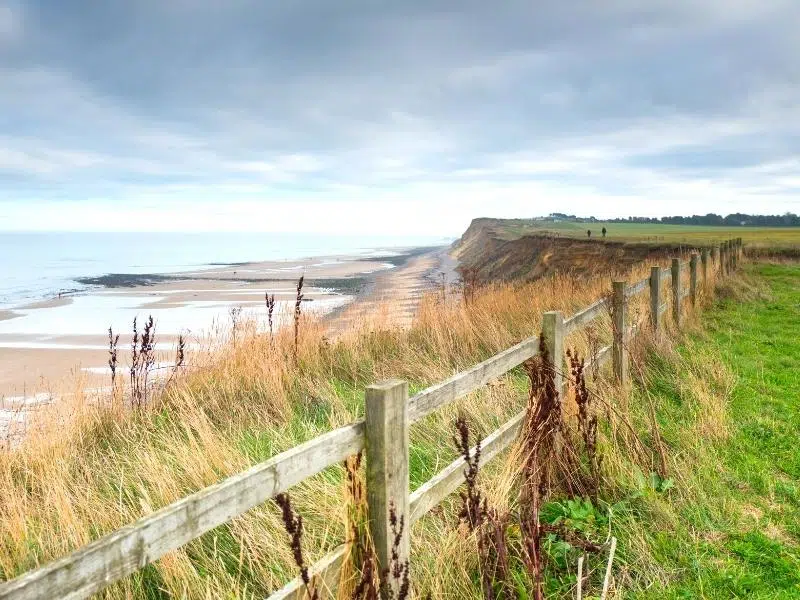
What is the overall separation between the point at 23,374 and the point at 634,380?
12405 millimetres

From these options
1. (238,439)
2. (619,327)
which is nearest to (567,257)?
(619,327)

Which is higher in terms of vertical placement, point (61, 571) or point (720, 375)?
point (61, 571)

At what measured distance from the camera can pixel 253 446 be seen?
5461 mm

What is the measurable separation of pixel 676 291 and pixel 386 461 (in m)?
10.3

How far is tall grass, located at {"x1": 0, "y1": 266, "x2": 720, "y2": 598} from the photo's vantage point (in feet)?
11.0

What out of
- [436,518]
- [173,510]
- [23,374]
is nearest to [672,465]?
[436,518]

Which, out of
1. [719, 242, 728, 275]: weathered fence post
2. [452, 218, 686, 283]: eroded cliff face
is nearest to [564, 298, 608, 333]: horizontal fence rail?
[719, 242, 728, 275]: weathered fence post

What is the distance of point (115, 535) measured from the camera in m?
1.60

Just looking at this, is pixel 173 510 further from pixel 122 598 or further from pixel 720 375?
pixel 720 375

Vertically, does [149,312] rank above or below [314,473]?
below

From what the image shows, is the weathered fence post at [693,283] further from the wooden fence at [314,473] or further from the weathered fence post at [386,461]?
the weathered fence post at [386,461]

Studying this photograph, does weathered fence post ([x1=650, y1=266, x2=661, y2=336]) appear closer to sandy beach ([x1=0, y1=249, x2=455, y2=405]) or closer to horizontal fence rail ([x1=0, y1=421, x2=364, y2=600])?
sandy beach ([x1=0, y1=249, x2=455, y2=405])

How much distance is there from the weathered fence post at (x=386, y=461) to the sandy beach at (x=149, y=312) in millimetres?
5069

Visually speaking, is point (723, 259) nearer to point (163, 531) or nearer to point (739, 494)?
point (739, 494)
